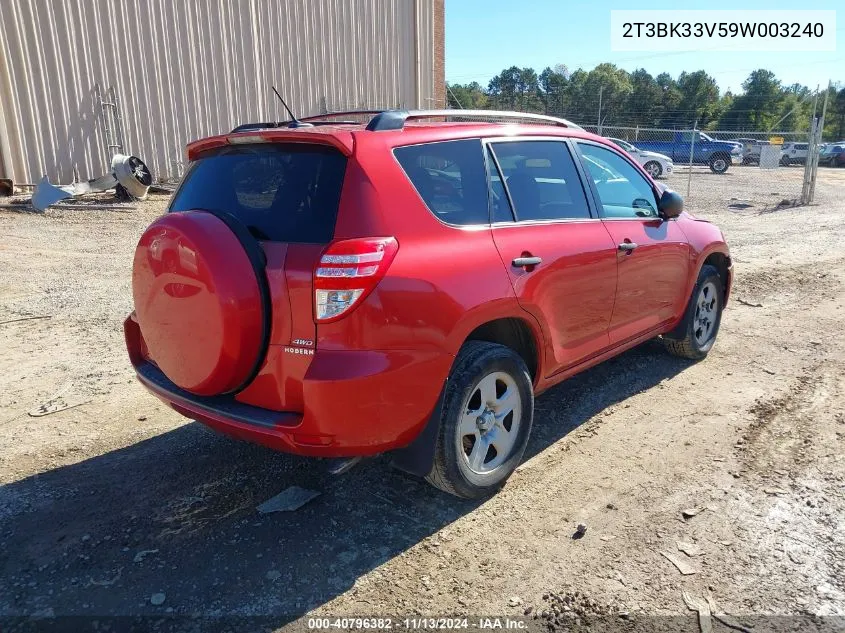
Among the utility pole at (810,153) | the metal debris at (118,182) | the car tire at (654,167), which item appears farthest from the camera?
the car tire at (654,167)

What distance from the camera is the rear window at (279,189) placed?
276cm

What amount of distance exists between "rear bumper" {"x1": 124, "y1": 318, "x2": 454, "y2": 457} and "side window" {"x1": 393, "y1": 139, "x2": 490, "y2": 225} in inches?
29.0

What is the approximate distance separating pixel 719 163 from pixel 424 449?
31610 millimetres

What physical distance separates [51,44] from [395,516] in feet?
45.3

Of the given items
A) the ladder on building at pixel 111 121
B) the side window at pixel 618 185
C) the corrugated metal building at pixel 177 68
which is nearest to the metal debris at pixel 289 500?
the side window at pixel 618 185

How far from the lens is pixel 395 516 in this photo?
10.5 ft

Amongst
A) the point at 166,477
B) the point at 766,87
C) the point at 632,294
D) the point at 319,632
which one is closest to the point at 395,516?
the point at 319,632

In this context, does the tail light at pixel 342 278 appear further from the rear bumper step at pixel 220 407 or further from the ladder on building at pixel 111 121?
the ladder on building at pixel 111 121

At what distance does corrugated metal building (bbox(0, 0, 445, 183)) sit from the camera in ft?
42.3

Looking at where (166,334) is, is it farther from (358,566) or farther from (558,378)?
(558,378)

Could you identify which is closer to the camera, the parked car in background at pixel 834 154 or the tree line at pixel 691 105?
the parked car in background at pixel 834 154

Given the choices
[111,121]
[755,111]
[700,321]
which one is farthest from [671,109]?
[700,321]

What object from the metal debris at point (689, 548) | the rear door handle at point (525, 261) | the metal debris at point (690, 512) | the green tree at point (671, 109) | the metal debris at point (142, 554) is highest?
the green tree at point (671, 109)

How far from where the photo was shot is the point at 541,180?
3.76m
